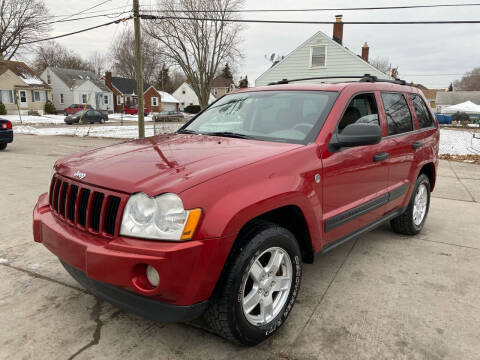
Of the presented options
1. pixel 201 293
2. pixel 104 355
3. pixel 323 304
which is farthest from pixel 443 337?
pixel 104 355

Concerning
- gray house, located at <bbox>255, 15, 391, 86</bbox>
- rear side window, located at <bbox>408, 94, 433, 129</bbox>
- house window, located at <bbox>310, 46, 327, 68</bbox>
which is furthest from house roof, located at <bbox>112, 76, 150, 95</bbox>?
rear side window, located at <bbox>408, 94, 433, 129</bbox>

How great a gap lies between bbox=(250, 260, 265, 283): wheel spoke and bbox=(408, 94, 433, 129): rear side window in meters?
2.96

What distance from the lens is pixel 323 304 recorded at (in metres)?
2.92

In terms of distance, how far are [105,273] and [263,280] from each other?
959 millimetres

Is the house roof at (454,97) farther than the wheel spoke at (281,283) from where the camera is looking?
Yes

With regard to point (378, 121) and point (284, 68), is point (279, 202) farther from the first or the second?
point (284, 68)

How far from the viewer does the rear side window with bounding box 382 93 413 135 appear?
3684 millimetres

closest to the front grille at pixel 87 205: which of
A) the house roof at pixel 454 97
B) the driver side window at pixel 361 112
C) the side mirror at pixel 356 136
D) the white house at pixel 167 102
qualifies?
the side mirror at pixel 356 136

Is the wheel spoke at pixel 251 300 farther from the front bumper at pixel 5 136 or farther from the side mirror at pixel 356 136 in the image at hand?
the front bumper at pixel 5 136

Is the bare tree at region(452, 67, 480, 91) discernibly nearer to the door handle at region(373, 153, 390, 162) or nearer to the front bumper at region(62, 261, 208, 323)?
the door handle at region(373, 153, 390, 162)

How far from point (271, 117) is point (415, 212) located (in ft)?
7.87

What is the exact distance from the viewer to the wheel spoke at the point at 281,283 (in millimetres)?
2471

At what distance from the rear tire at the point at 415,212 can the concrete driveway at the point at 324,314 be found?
0.18 m

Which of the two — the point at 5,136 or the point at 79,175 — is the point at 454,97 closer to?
the point at 5,136
